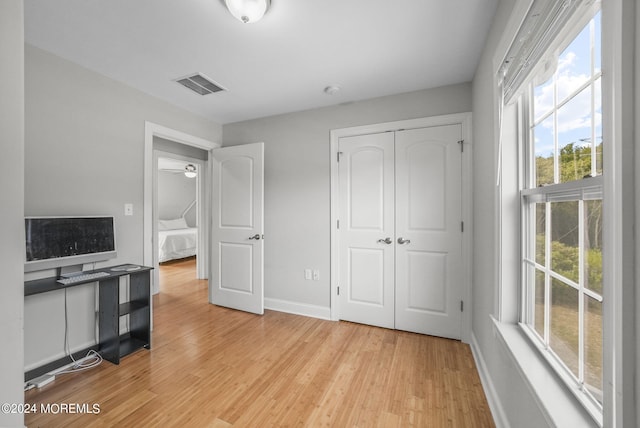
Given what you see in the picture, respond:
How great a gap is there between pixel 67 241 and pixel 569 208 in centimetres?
307

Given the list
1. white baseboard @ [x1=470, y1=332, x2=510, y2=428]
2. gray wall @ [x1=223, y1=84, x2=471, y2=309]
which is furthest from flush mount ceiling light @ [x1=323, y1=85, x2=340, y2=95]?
white baseboard @ [x1=470, y1=332, x2=510, y2=428]

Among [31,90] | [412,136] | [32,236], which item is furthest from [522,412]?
[31,90]

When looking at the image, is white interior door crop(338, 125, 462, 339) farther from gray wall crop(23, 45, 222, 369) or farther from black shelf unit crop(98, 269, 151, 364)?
gray wall crop(23, 45, 222, 369)

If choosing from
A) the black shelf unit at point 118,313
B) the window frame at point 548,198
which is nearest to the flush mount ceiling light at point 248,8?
the window frame at point 548,198

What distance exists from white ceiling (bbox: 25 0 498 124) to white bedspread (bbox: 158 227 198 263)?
13.4 ft

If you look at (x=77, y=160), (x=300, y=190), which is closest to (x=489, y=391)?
(x=300, y=190)

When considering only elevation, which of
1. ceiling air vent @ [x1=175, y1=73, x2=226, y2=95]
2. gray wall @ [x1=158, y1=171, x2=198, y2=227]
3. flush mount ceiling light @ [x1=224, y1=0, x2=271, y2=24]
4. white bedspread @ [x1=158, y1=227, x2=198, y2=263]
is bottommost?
white bedspread @ [x1=158, y1=227, x2=198, y2=263]

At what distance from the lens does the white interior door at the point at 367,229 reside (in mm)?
2754

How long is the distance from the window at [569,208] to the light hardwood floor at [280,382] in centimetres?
85

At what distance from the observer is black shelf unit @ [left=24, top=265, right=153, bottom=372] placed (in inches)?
81.8

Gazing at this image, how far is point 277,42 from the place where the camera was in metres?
1.90

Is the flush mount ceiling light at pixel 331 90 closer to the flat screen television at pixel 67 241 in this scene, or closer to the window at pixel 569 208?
the window at pixel 569 208
